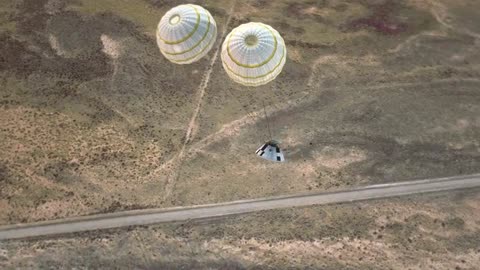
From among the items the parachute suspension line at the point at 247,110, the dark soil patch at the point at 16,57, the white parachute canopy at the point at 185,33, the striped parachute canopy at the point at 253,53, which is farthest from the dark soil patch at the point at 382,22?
the dark soil patch at the point at 16,57

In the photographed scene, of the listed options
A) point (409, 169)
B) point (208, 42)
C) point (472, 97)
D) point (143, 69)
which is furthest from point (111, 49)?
point (472, 97)

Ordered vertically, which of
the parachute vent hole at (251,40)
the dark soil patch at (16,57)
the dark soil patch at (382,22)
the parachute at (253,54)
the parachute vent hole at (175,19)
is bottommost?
the dark soil patch at (16,57)

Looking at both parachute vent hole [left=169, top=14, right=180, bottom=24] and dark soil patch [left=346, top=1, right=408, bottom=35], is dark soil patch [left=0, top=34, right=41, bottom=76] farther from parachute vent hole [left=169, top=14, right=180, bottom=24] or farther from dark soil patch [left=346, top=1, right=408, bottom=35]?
dark soil patch [left=346, top=1, right=408, bottom=35]

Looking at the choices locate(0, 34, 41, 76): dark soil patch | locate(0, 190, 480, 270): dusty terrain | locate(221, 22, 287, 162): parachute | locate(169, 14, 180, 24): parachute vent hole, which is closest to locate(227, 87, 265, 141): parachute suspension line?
locate(221, 22, 287, 162): parachute

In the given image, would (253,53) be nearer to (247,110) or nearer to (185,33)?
(185,33)

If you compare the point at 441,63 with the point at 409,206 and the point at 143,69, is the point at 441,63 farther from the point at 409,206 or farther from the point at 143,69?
the point at 143,69

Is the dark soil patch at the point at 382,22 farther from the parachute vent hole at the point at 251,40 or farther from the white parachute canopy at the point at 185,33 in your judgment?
the white parachute canopy at the point at 185,33
